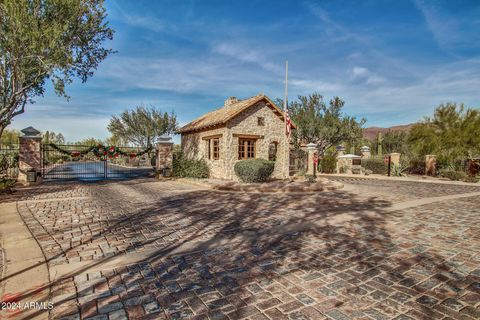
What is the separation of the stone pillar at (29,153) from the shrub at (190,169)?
6.92 meters

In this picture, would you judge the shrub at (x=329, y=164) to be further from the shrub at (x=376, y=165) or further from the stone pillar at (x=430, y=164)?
the stone pillar at (x=430, y=164)

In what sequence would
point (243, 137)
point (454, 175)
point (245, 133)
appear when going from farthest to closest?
point (454, 175) < point (243, 137) < point (245, 133)

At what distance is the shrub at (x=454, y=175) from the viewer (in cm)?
1667

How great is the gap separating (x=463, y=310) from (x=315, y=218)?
3844mm

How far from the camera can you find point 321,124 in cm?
2689

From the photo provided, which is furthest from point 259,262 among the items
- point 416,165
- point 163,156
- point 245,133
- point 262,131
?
point 416,165

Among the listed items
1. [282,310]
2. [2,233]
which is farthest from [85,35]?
[282,310]

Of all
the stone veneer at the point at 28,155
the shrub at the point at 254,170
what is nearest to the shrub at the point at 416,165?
the shrub at the point at 254,170

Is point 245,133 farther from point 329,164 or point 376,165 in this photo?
point 376,165

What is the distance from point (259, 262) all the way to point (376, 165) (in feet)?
70.4

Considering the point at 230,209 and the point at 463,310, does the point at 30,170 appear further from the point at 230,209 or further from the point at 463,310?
the point at 463,310

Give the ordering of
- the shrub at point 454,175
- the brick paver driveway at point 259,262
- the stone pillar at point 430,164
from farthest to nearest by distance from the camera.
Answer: the stone pillar at point 430,164 → the shrub at point 454,175 → the brick paver driveway at point 259,262

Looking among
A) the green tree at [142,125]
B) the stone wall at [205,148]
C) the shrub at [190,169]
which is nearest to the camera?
the stone wall at [205,148]

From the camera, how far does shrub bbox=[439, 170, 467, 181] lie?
16672 mm
